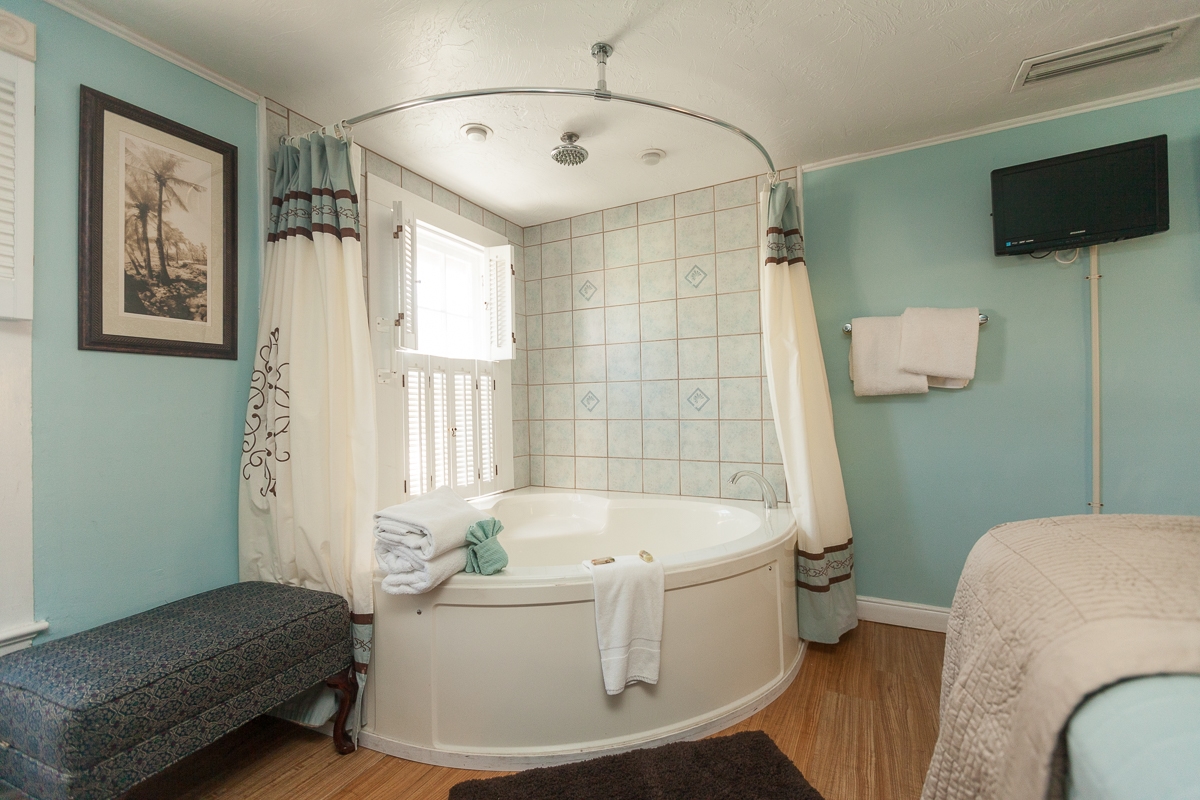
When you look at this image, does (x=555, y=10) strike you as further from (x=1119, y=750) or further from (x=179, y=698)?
(x=179, y=698)

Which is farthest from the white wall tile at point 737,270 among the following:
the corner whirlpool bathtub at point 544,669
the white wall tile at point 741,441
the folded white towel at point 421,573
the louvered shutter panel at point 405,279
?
the folded white towel at point 421,573

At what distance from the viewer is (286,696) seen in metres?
1.51

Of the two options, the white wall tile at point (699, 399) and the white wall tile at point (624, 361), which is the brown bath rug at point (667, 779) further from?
the white wall tile at point (624, 361)

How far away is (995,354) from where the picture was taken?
7.72 feet

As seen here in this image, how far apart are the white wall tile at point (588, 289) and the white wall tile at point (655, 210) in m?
0.39

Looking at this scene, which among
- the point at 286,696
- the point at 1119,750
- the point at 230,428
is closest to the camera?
the point at 1119,750

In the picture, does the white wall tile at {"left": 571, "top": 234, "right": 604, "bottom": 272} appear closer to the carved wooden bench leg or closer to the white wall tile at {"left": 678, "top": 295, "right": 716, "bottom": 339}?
the white wall tile at {"left": 678, "top": 295, "right": 716, "bottom": 339}

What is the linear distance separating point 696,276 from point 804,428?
1069mm

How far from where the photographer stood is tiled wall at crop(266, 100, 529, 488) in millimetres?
2064

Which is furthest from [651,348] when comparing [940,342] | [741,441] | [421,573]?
[421,573]

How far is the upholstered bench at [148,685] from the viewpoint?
3.67ft

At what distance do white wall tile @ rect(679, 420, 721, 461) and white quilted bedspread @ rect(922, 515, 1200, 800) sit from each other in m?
2.20

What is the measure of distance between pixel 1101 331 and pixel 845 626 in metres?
1.62

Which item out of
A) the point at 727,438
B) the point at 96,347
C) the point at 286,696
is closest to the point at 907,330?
the point at 727,438
